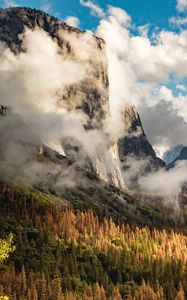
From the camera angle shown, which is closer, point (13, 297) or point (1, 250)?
point (1, 250)

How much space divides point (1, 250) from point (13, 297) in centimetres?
18223

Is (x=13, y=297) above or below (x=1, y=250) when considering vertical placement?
above

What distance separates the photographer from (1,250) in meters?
29.3

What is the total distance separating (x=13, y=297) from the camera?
19912 cm
